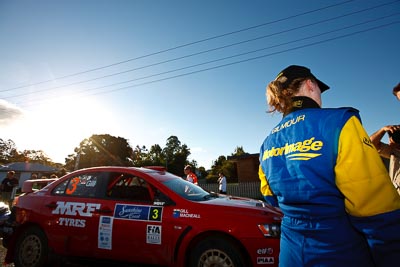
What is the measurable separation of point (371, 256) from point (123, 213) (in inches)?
124

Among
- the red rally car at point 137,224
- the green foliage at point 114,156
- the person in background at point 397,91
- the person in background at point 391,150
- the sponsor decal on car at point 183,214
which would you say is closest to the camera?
the person in background at point 391,150

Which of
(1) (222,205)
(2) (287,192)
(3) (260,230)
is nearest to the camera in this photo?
(2) (287,192)

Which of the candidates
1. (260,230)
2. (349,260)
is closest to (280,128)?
(349,260)

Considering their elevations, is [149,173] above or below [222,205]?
above

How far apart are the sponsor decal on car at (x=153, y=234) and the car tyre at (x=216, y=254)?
514 mm

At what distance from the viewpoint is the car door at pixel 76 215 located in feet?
11.7

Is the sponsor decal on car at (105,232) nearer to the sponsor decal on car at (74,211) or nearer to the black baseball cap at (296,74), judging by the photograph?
the sponsor decal on car at (74,211)

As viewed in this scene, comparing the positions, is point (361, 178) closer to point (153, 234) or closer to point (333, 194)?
point (333, 194)

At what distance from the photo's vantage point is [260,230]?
2836 mm

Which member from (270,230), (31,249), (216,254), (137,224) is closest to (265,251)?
(270,230)

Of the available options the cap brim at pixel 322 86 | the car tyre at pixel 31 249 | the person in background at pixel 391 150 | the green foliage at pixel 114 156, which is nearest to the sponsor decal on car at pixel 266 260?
the person in background at pixel 391 150

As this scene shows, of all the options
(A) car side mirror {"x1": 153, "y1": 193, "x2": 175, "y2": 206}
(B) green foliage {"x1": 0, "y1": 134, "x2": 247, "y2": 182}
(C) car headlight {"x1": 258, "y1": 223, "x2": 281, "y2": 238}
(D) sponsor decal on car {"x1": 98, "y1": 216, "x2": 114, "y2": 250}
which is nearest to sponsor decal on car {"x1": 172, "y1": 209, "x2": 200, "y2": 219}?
(A) car side mirror {"x1": 153, "y1": 193, "x2": 175, "y2": 206}

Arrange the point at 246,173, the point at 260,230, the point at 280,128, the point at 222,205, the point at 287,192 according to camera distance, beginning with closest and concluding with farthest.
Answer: the point at 287,192, the point at 280,128, the point at 260,230, the point at 222,205, the point at 246,173

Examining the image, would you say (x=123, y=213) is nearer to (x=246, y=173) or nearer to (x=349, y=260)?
(x=349, y=260)
